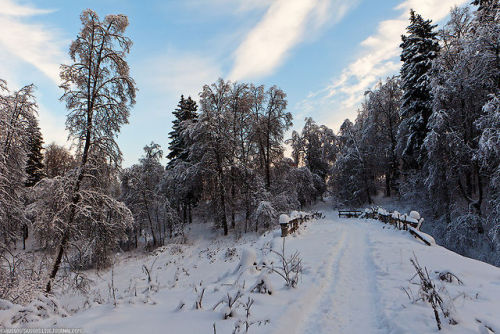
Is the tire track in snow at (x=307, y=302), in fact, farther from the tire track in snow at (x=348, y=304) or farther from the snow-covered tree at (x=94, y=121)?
the snow-covered tree at (x=94, y=121)

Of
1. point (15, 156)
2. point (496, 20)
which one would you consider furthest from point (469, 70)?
point (15, 156)

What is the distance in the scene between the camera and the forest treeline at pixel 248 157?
7824 mm

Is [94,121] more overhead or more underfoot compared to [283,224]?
more overhead

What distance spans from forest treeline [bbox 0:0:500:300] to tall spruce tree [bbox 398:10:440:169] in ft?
0.37

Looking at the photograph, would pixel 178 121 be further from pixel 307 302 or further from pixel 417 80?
pixel 307 302

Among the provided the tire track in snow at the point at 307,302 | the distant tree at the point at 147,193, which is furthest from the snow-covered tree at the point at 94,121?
the distant tree at the point at 147,193

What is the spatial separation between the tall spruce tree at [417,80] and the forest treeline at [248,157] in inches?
4.4

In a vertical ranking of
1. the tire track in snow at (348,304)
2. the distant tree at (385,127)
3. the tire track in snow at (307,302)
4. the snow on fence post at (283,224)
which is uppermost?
the distant tree at (385,127)

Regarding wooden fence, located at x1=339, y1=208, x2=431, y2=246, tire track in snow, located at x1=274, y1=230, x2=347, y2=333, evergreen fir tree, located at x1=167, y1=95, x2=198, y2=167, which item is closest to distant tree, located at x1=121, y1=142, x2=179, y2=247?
evergreen fir tree, located at x1=167, y1=95, x2=198, y2=167

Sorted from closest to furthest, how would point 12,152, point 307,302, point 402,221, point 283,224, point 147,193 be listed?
point 307,302
point 12,152
point 283,224
point 402,221
point 147,193

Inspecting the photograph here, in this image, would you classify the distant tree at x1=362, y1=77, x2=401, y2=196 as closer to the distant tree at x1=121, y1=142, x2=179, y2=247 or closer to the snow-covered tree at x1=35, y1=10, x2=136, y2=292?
the distant tree at x1=121, y1=142, x2=179, y2=247

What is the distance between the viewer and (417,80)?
18703 mm

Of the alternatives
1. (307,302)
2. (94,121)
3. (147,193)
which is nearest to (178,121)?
(147,193)

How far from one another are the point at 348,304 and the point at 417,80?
20.7m
